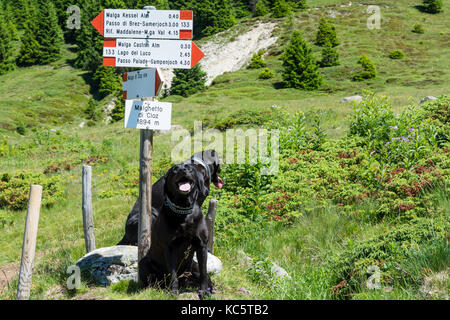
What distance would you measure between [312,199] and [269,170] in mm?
1468

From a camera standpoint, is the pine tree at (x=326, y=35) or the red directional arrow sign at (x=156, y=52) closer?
the red directional arrow sign at (x=156, y=52)

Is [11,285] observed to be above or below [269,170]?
below

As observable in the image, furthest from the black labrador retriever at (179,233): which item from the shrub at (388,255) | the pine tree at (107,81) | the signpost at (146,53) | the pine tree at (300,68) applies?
the pine tree at (107,81)

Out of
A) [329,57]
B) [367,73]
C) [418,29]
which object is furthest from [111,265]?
[418,29]

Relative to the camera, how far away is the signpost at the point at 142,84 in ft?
14.8

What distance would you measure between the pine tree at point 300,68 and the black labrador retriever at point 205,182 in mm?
38199

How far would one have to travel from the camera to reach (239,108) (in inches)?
1085

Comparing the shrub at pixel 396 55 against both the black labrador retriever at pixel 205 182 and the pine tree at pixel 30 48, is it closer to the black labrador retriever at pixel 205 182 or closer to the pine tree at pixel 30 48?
the black labrador retriever at pixel 205 182

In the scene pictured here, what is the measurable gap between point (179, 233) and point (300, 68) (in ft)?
139

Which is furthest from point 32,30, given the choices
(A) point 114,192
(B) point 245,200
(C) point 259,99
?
(B) point 245,200

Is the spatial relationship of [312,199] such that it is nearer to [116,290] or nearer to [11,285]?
[116,290]

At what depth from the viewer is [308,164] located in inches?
367

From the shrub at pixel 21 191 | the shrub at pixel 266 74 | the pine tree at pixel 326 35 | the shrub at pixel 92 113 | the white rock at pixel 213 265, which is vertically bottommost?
the shrub at pixel 92 113
